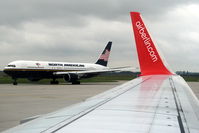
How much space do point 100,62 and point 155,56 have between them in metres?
33.7

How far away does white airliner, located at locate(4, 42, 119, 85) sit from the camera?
29.3 metres

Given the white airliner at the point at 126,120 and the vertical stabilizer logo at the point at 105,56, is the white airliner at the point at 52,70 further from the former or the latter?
the white airliner at the point at 126,120

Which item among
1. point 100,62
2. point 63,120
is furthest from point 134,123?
point 100,62

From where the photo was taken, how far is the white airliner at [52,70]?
29297 millimetres

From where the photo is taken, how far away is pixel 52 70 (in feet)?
104

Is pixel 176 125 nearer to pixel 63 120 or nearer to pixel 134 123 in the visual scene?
pixel 134 123

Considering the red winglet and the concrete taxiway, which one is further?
the concrete taxiway

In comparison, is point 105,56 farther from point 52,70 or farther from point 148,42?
point 148,42

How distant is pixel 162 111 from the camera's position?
2.41 meters

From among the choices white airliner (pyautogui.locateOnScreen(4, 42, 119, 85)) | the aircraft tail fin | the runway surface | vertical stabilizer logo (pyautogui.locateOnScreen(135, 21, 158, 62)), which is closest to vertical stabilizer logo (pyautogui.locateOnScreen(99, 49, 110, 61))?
the aircraft tail fin

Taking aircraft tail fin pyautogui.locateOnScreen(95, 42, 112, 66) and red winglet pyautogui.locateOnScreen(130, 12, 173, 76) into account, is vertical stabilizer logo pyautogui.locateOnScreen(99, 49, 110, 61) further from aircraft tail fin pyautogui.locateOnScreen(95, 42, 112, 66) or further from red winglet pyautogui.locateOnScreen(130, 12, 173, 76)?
red winglet pyautogui.locateOnScreen(130, 12, 173, 76)

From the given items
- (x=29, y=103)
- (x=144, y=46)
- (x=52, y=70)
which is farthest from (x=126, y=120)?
(x=52, y=70)

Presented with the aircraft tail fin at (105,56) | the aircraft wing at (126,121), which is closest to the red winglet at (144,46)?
the aircraft wing at (126,121)

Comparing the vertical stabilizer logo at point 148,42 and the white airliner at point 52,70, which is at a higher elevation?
the vertical stabilizer logo at point 148,42
